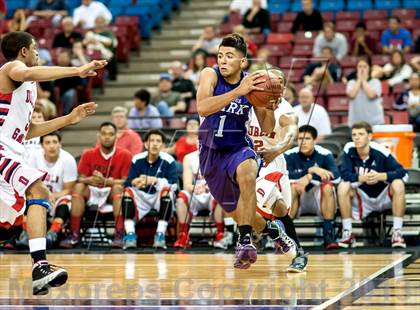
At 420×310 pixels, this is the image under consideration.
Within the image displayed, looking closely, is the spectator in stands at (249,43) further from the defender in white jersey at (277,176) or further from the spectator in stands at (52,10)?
the defender in white jersey at (277,176)

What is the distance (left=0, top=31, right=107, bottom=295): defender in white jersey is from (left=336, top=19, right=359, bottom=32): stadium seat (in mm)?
10637

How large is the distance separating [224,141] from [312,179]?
3848mm

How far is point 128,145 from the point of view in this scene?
13289 millimetres

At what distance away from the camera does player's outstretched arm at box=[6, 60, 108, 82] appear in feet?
22.1

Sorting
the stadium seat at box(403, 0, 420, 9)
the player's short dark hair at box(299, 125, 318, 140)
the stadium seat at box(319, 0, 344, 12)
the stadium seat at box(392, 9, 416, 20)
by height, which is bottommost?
the player's short dark hair at box(299, 125, 318, 140)

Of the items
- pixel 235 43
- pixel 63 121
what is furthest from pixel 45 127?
pixel 235 43

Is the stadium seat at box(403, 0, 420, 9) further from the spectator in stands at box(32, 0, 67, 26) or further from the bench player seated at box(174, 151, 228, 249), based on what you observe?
the bench player seated at box(174, 151, 228, 249)

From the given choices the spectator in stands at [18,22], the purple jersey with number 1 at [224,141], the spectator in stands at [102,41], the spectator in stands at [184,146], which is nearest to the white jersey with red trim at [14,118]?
the purple jersey with number 1 at [224,141]

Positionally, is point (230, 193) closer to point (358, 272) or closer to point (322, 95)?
point (358, 272)

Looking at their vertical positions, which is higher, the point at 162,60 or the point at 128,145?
the point at 162,60

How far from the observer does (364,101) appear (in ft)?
45.3

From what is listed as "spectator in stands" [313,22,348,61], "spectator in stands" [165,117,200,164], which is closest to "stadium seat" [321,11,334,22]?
"spectator in stands" [313,22,348,61]

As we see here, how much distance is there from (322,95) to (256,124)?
18.7ft

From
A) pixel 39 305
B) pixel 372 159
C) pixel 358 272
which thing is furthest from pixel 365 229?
pixel 39 305
